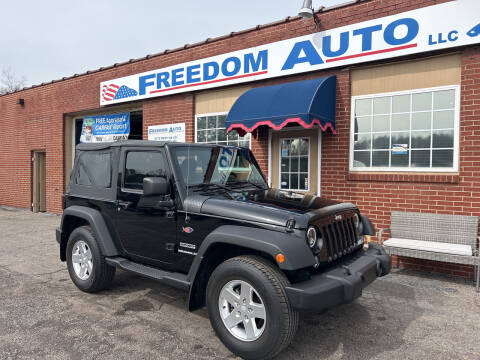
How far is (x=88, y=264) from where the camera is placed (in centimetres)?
463

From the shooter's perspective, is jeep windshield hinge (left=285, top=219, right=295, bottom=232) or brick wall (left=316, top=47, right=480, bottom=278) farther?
brick wall (left=316, top=47, right=480, bottom=278)

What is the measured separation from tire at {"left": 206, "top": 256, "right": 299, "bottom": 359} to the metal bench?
3104mm

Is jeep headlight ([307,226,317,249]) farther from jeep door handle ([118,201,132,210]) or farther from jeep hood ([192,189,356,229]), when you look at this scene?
jeep door handle ([118,201,132,210])

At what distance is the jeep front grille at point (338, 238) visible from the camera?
3.28 m

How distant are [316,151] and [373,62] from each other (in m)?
1.92

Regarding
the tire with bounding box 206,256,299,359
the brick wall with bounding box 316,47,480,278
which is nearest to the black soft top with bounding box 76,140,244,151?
the tire with bounding box 206,256,299,359

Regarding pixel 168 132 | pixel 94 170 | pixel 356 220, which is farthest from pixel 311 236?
pixel 168 132

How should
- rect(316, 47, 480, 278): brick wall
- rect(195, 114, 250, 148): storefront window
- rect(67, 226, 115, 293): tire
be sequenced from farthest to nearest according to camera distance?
1. rect(195, 114, 250, 148): storefront window
2. rect(316, 47, 480, 278): brick wall
3. rect(67, 226, 115, 293): tire

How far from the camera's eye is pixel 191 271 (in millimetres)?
3469

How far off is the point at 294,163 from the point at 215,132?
232 centimetres

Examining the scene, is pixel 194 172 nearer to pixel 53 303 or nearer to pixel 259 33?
pixel 53 303

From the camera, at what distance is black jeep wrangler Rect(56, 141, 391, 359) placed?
2947mm

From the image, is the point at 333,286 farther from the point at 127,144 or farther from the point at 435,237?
the point at 435,237

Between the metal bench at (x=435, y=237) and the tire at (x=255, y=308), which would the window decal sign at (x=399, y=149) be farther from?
the tire at (x=255, y=308)
